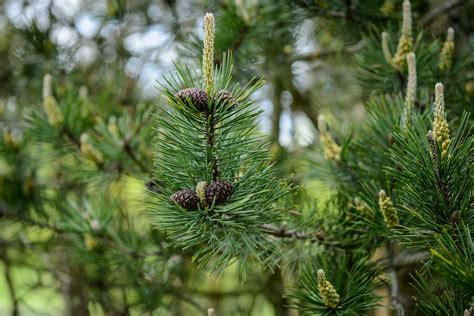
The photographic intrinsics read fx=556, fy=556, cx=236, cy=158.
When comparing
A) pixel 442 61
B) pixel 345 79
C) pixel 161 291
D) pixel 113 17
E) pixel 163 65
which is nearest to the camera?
pixel 442 61

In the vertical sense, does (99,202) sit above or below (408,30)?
below

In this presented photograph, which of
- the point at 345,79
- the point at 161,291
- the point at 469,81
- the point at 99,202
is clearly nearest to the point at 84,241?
the point at 99,202

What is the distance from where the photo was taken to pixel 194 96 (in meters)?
0.69

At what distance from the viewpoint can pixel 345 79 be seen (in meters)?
1.89

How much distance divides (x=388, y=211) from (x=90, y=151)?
66 cm

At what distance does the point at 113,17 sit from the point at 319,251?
3.03 feet

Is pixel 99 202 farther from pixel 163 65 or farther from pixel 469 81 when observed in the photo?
pixel 469 81

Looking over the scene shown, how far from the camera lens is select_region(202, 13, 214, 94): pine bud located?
66 cm

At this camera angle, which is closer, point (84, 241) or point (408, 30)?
point (408, 30)

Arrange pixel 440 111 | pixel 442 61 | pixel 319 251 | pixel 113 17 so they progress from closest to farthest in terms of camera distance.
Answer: pixel 440 111, pixel 319 251, pixel 442 61, pixel 113 17

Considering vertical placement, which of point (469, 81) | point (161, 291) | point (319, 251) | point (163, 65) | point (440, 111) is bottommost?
point (161, 291)

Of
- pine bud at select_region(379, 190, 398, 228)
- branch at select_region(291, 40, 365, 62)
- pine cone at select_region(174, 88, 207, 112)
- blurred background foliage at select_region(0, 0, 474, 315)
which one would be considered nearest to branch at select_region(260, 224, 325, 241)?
→ blurred background foliage at select_region(0, 0, 474, 315)

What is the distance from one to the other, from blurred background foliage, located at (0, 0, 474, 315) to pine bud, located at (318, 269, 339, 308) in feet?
0.71

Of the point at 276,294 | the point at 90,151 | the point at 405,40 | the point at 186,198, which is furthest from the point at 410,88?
the point at 276,294
